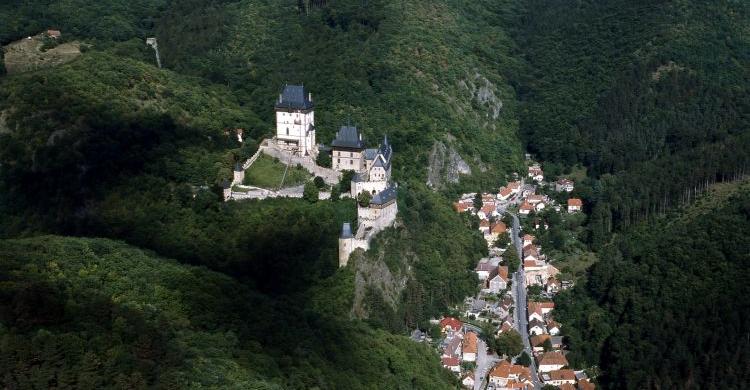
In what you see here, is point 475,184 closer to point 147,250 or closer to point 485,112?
point 485,112

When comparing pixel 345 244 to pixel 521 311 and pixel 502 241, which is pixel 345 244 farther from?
pixel 502 241

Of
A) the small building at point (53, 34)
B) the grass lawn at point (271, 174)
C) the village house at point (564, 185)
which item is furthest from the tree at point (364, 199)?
the small building at point (53, 34)

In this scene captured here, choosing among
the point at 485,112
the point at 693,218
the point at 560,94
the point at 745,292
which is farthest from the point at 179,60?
the point at 745,292

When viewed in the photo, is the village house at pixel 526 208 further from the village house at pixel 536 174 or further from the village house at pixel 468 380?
the village house at pixel 468 380

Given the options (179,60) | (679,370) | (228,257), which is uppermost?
(179,60)

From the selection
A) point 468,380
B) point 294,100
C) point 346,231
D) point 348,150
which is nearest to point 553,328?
point 468,380

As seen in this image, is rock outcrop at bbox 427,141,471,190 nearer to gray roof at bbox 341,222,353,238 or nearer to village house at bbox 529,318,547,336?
village house at bbox 529,318,547,336
